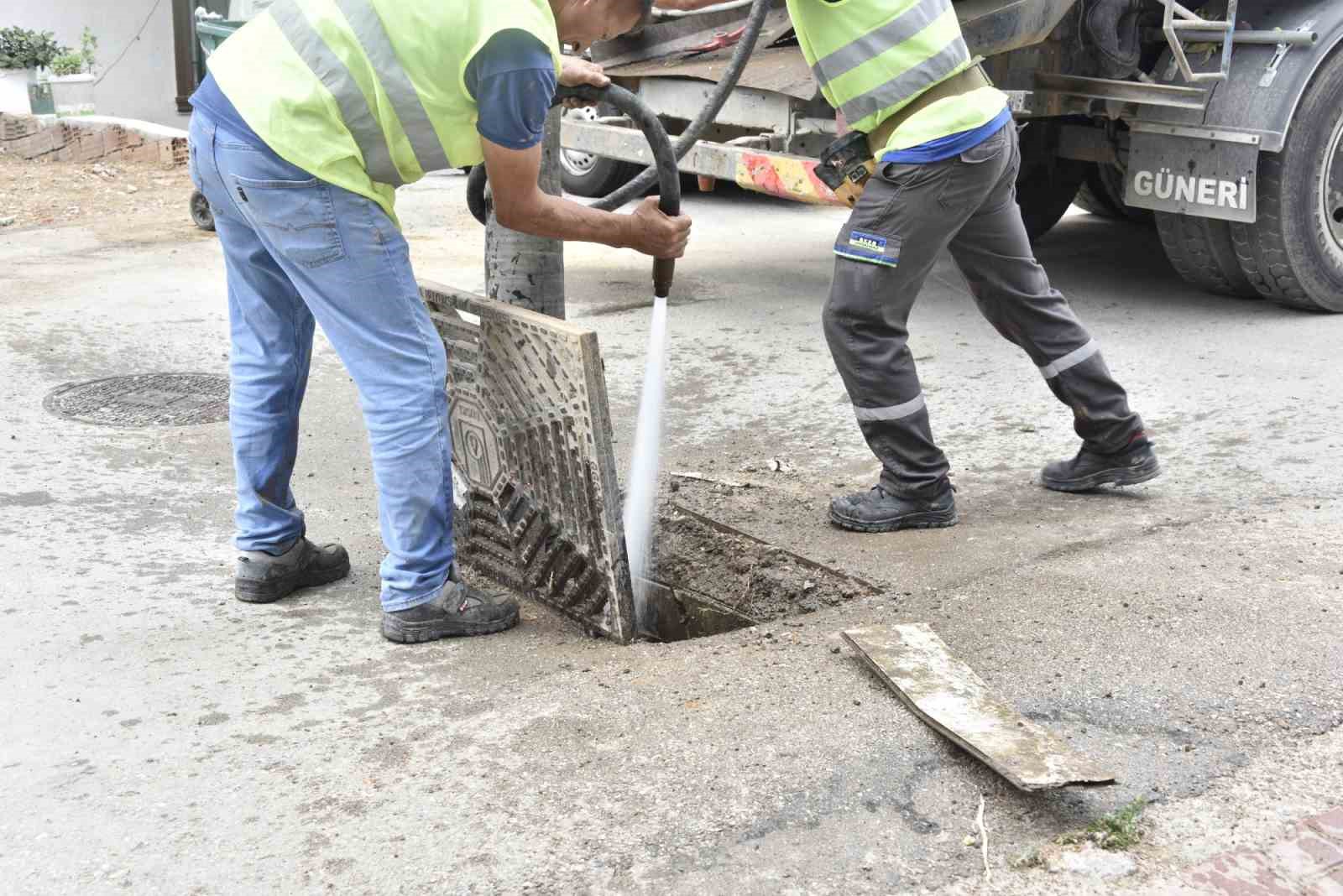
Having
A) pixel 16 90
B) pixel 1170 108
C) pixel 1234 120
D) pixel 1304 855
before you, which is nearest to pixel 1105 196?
pixel 1170 108

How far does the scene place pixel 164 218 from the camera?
908 cm

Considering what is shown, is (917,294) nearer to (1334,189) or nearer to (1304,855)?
(1304,855)

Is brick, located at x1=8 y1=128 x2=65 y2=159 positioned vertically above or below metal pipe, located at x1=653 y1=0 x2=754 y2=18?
below

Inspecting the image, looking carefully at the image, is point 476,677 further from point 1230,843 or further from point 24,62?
point 24,62

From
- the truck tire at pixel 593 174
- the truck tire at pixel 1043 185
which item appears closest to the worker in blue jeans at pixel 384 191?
the truck tire at pixel 1043 185

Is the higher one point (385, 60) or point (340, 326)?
point (385, 60)

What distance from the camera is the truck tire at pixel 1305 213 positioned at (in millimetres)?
5785

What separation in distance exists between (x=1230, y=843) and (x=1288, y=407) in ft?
9.38

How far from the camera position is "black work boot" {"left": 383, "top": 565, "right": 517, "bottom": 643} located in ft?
10.5

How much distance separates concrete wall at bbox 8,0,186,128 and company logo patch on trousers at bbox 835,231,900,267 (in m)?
11.5

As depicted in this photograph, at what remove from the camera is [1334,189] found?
6.11 m

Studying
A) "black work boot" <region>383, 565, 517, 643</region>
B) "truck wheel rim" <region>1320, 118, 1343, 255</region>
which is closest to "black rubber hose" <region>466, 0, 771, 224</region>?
Result: "black work boot" <region>383, 565, 517, 643</region>

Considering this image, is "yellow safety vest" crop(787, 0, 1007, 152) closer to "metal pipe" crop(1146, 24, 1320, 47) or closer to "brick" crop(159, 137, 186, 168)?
"metal pipe" crop(1146, 24, 1320, 47)

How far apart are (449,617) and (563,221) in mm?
955
